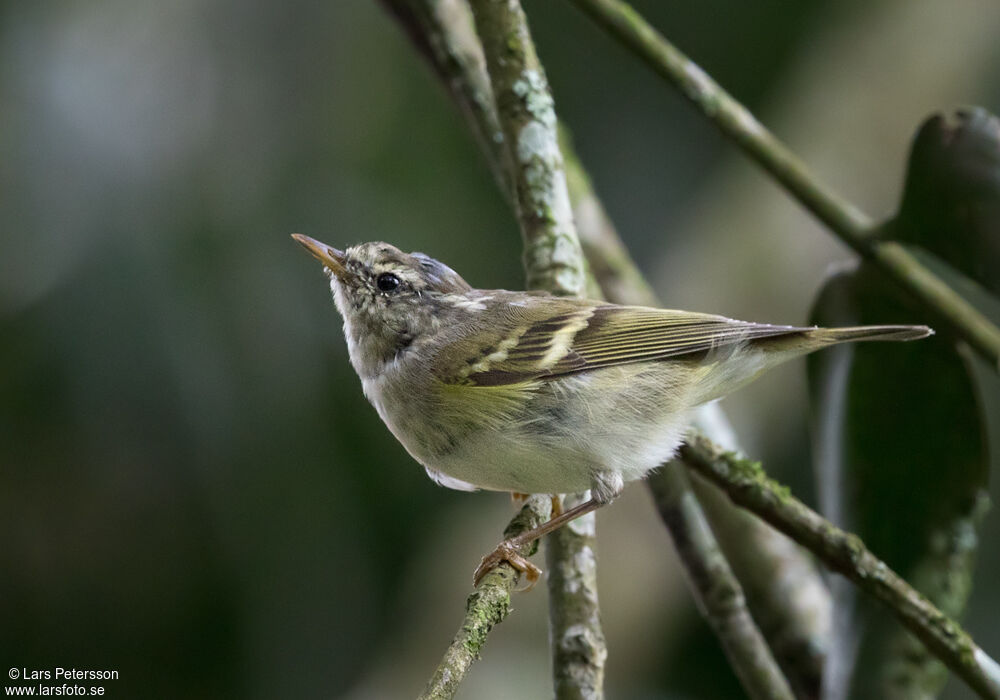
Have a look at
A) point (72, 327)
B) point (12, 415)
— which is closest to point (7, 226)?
point (72, 327)

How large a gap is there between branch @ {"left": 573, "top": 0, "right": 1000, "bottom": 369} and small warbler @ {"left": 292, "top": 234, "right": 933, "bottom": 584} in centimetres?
64

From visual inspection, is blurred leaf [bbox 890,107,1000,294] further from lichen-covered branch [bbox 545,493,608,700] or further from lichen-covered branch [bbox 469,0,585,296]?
lichen-covered branch [bbox 545,493,608,700]

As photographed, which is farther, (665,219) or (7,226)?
(665,219)

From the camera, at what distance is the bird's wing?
3105mm

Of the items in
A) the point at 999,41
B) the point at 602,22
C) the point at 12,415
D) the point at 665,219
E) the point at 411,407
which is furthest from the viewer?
the point at 665,219

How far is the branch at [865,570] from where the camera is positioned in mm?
2729

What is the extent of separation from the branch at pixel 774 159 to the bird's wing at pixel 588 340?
0.71 metres

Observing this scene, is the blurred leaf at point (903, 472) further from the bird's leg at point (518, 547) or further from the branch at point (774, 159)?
the bird's leg at point (518, 547)

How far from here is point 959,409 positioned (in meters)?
3.27

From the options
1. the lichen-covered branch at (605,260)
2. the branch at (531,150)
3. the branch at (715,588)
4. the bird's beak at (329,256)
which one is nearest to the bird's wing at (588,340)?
the branch at (531,150)

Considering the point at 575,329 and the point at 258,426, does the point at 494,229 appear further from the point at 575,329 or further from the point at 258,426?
the point at 575,329

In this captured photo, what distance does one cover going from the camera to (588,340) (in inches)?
125

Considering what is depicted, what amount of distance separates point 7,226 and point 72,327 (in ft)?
1.87

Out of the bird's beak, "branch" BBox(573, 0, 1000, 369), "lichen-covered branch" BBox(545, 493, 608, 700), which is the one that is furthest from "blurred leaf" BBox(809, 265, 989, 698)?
the bird's beak
